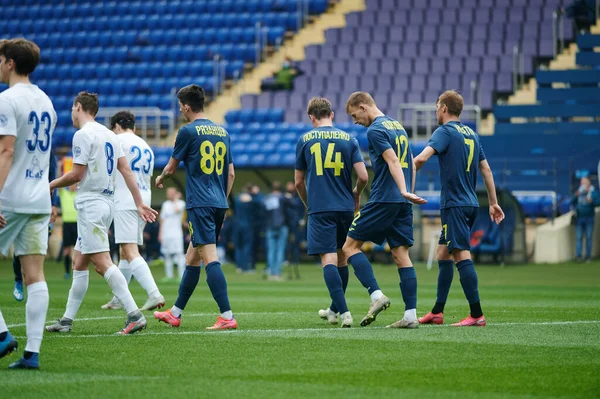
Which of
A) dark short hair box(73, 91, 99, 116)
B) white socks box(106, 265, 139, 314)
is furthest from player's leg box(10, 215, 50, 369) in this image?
dark short hair box(73, 91, 99, 116)

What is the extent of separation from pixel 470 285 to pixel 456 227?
56cm

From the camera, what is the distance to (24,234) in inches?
269

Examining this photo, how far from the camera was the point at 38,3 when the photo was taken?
39875 mm

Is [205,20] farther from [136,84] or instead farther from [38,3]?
[38,3]

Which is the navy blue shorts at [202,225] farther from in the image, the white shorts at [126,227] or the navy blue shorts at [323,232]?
the white shorts at [126,227]

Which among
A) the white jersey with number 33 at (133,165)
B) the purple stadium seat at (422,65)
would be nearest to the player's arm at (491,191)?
the white jersey with number 33 at (133,165)

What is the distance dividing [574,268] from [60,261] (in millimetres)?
13654

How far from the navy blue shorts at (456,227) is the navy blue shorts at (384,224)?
377 millimetres

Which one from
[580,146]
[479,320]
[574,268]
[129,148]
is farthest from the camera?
[580,146]

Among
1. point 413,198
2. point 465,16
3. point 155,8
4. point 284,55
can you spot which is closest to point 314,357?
point 413,198

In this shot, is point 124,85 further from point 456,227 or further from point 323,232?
point 456,227

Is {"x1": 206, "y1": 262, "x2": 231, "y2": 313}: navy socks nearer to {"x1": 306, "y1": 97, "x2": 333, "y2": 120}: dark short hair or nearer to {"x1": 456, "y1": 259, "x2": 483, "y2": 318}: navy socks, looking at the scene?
{"x1": 306, "y1": 97, "x2": 333, "y2": 120}: dark short hair

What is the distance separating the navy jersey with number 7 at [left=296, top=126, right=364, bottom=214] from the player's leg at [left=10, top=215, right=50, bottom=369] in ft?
11.3

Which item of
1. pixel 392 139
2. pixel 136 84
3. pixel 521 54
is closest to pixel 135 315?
pixel 392 139
